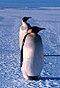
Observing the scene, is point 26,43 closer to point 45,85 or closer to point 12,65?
point 45,85

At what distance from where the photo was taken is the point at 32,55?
4141 millimetres

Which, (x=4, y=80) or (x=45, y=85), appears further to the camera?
(x=4, y=80)

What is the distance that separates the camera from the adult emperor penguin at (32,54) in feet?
13.4

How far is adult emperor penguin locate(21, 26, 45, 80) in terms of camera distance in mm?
4082

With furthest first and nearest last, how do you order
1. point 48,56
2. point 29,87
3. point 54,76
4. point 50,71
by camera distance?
point 48,56, point 50,71, point 54,76, point 29,87

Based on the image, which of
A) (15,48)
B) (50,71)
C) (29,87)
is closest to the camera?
(29,87)

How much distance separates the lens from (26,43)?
4.09m

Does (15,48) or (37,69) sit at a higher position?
(37,69)

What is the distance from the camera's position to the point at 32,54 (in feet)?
13.6

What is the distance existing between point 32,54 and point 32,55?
0.04 ft

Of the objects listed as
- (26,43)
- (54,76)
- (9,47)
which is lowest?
(9,47)

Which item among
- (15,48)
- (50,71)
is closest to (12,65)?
(50,71)

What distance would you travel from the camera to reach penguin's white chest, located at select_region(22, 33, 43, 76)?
13.4 feet

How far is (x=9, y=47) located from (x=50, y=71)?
8.53 feet
